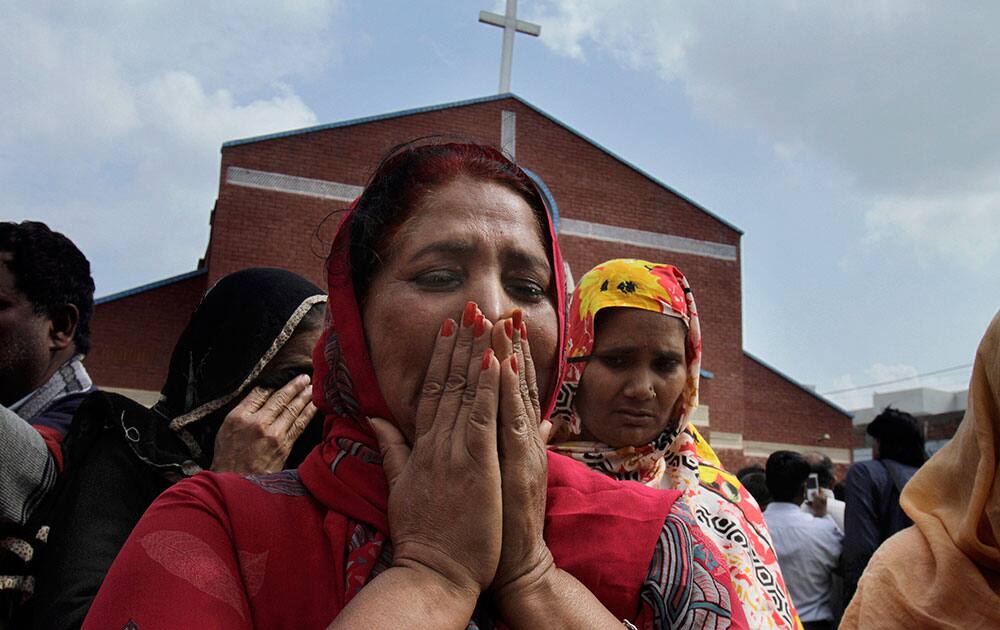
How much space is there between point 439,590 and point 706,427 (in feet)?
56.8

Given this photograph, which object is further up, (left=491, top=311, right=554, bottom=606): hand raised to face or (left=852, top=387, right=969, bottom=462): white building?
(left=491, top=311, right=554, bottom=606): hand raised to face

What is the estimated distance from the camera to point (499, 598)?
48.4 inches

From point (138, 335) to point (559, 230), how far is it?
924cm

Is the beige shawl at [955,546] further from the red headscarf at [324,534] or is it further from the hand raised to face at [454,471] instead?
the hand raised to face at [454,471]

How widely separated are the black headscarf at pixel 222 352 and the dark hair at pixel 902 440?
13.1 ft

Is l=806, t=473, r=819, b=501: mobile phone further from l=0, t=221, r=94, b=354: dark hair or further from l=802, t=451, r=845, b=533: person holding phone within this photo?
l=0, t=221, r=94, b=354: dark hair

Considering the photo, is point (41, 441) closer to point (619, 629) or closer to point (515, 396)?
point (515, 396)

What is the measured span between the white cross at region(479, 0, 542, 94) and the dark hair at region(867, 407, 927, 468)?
1518 centimetres

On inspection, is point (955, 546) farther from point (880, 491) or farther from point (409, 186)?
point (880, 491)

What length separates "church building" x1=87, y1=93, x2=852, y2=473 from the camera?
15312mm

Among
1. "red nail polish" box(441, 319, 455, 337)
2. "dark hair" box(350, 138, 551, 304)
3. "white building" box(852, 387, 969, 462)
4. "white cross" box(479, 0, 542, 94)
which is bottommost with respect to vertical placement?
"white building" box(852, 387, 969, 462)

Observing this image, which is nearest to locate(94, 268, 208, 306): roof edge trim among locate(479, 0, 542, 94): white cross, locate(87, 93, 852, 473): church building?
locate(87, 93, 852, 473): church building

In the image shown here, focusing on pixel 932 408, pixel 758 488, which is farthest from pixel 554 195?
pixel 932 408

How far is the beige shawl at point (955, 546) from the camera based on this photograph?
7.53 ft
